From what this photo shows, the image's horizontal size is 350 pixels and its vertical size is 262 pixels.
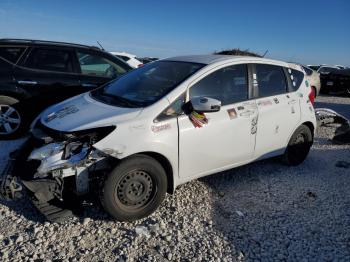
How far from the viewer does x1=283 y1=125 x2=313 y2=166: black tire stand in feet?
17.6

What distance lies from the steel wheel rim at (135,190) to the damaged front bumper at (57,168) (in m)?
0.26

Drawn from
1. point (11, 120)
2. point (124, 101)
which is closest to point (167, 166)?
point (124, 101)

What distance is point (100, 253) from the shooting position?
Result: 10.5 feet

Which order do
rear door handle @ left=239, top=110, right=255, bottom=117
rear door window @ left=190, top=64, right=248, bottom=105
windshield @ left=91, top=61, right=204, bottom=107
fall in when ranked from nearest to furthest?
windshield @ left=91, top=61, right=204, bottom=107 < rear door window @ left=190, top=64, right=248, bottom=105 < rear door handle @ left=239, top=110, right=255, bottom=117

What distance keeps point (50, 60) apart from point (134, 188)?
3536 millimetres

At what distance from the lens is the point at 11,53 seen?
5.91 metres

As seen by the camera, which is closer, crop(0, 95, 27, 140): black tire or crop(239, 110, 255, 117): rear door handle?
crop(239, 110, 255, 117): rear door handle

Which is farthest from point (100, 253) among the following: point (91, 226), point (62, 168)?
point (62, 168)

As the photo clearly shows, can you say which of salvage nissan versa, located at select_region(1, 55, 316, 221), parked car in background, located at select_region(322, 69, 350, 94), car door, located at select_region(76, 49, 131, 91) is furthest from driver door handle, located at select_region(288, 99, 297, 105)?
parked car in background, located at select_region(322, 69, 350, 94)

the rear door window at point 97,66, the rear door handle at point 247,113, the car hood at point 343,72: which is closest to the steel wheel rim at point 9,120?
the rear door window at point 97,66

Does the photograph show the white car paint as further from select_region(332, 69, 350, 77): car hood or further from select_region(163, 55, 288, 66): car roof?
select_region(332, 69, 350, 77): car hood

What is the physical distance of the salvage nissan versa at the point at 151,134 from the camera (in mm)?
3449

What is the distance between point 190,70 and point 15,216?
2516 millimetres

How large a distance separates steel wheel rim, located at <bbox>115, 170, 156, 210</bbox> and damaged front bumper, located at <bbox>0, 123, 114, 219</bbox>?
26cm
